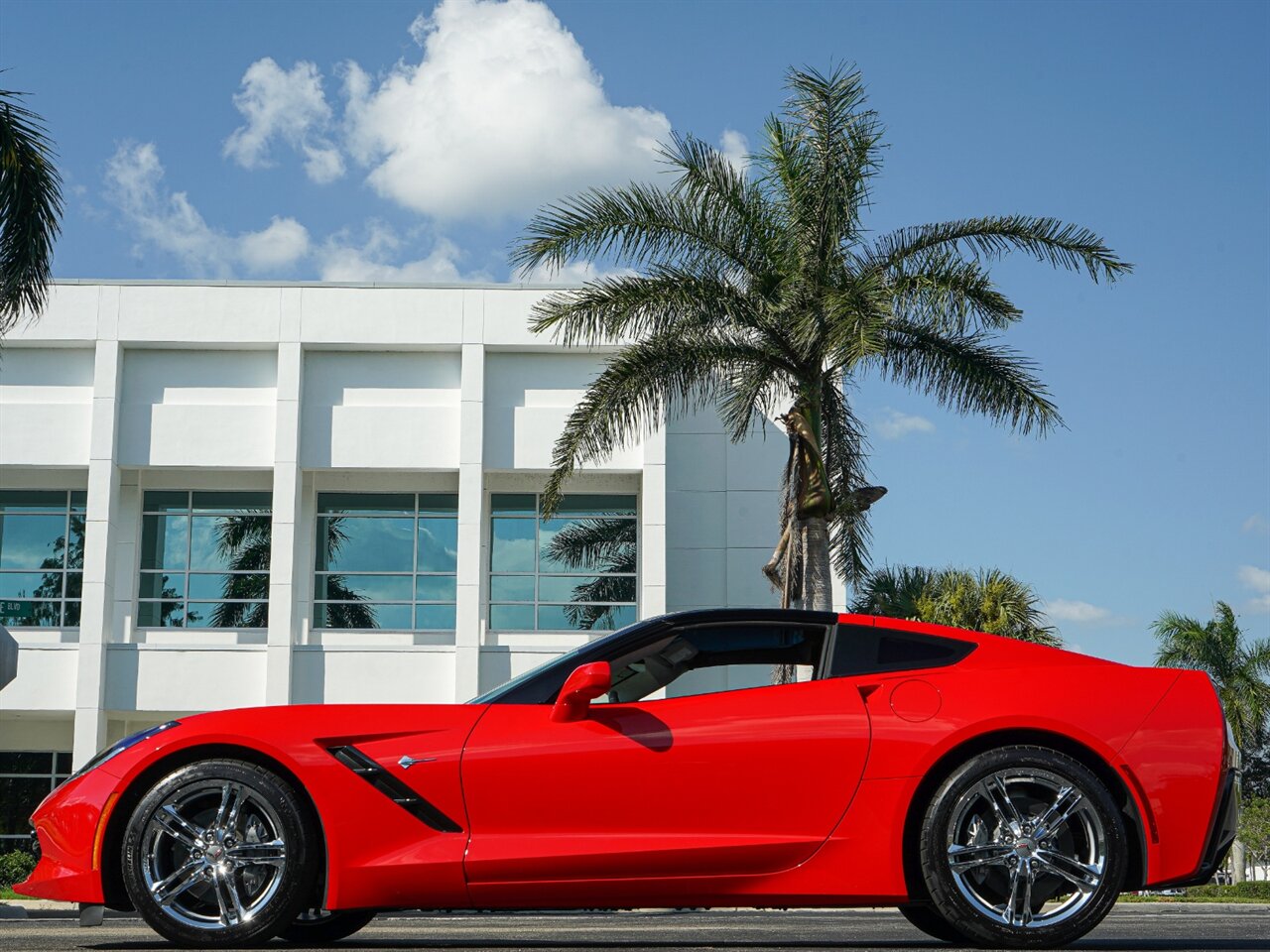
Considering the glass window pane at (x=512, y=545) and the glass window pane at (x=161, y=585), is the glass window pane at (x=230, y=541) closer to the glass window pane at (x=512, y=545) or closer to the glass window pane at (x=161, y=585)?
the glass window pane at (x=161, y=585)

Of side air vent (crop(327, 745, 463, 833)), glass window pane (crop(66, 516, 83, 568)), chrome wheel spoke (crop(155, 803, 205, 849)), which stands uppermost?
glass window pane (crop(66, 516, 83, 568))

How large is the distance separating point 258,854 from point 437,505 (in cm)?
2345

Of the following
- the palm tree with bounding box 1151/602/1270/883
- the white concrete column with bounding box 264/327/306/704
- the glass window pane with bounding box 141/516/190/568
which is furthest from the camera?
the palm tree with bounding box 1151/602/1270/883

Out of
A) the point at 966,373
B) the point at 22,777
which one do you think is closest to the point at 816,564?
the point at 966,373

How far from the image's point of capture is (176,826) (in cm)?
Result: 532

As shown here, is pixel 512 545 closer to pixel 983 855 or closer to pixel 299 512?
pixel 299 512

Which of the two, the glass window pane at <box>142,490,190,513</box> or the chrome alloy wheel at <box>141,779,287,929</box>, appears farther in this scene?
the glass window pane at <box>142,490,190,513</box>

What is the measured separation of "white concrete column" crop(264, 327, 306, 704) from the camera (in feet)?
87.9

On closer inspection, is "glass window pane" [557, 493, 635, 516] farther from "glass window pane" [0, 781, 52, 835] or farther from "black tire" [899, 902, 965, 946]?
"black tire" [899, 902, 965, 946]

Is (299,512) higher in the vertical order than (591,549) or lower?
higher

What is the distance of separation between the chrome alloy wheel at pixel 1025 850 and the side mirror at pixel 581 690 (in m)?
1.30

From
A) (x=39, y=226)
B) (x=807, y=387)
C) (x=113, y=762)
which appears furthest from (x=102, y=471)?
(x=113, y=762)

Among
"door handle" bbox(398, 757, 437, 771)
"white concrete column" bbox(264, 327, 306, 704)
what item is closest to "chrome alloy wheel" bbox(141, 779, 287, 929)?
"door handle" bbox(398, 757, 437, 771)

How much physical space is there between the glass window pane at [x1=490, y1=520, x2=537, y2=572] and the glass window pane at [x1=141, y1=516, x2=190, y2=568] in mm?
5792
